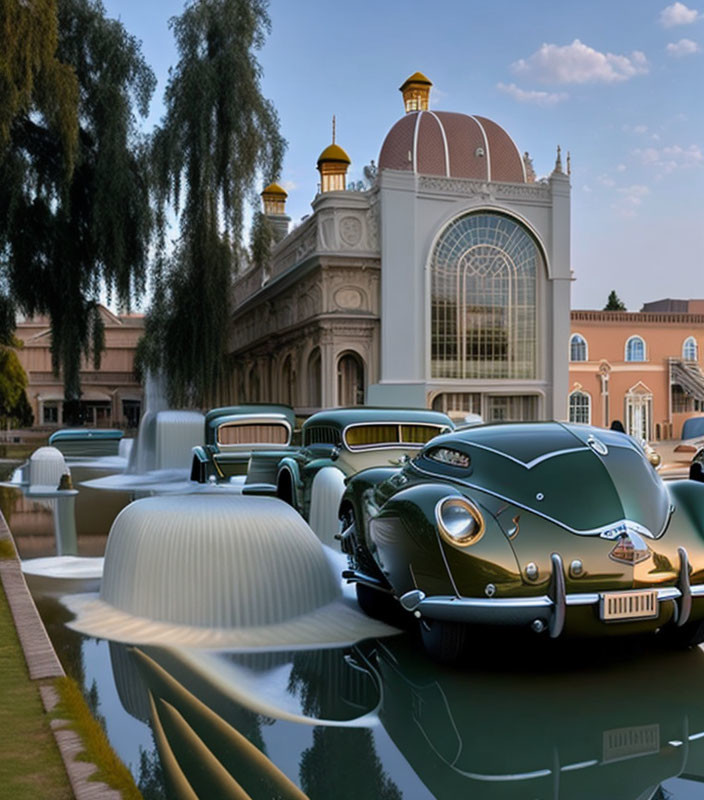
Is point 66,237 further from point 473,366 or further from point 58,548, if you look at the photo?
point 473,366

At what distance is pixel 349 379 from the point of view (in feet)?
111

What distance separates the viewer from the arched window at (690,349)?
4153cm

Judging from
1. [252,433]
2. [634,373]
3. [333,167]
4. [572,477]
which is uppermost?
[333,167]

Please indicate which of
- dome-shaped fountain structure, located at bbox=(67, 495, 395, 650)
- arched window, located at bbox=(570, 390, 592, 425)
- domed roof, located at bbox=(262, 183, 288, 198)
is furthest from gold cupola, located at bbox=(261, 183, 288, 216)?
dome-shaped fountain structure, located at bbox=(67, 495, 395, 650)

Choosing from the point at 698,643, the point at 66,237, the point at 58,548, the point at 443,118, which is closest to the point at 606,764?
the point at 698,643

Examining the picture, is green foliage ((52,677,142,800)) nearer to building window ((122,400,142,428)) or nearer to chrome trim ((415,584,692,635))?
chrome trim ((415,584,692,635))

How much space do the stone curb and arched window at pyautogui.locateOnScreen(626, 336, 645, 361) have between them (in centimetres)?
3788

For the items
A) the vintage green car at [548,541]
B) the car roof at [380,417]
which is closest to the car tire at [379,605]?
the vintage green car at [548,541]

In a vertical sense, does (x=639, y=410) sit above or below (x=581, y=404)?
below

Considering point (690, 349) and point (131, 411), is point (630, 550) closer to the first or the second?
point (690, 349)

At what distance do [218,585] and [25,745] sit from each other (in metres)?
2.16

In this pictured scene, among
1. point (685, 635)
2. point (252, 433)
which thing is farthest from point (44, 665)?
point (252, 433)

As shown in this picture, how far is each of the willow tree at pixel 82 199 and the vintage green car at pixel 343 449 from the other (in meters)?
13.8

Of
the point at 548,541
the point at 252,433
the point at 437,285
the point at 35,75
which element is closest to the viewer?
the point at 548,541
